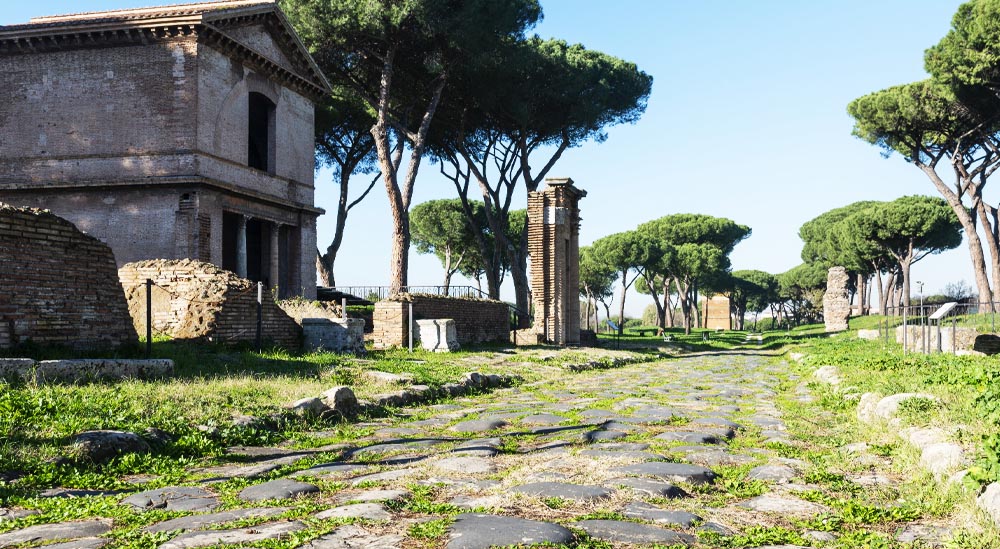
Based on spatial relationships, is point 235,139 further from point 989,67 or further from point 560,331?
point 989,67

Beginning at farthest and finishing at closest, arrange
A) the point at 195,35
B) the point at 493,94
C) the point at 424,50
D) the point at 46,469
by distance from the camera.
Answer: the point at 493,94 < the point at 424,50 < the point at 195,35 < the point at 46,469

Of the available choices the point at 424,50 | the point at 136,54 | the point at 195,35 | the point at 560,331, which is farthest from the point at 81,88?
the point at 560,331

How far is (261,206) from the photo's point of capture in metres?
23.0

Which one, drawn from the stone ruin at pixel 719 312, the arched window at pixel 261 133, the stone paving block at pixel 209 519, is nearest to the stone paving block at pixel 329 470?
the stone paving block at pixel 209 519

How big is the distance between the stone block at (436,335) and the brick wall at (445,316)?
347mm

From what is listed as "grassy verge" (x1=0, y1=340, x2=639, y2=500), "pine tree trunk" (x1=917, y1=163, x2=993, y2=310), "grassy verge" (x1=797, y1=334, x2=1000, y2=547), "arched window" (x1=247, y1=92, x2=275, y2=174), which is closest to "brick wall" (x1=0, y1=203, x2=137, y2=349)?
"grassy verge" (x1=0, y1=340, x2=639, y2=500)

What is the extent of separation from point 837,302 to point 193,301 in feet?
120

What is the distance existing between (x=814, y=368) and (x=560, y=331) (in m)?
8.20

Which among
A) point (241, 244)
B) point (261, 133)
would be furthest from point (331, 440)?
point (261, 133)

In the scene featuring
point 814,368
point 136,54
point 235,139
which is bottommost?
point 814,368

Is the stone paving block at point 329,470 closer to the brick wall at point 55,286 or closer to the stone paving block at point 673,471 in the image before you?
the stone paving block at point 673,471

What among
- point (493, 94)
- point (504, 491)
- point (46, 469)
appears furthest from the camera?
point (493, 94)

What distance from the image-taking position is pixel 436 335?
15.4 metres

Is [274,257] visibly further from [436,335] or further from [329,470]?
[329,470]
